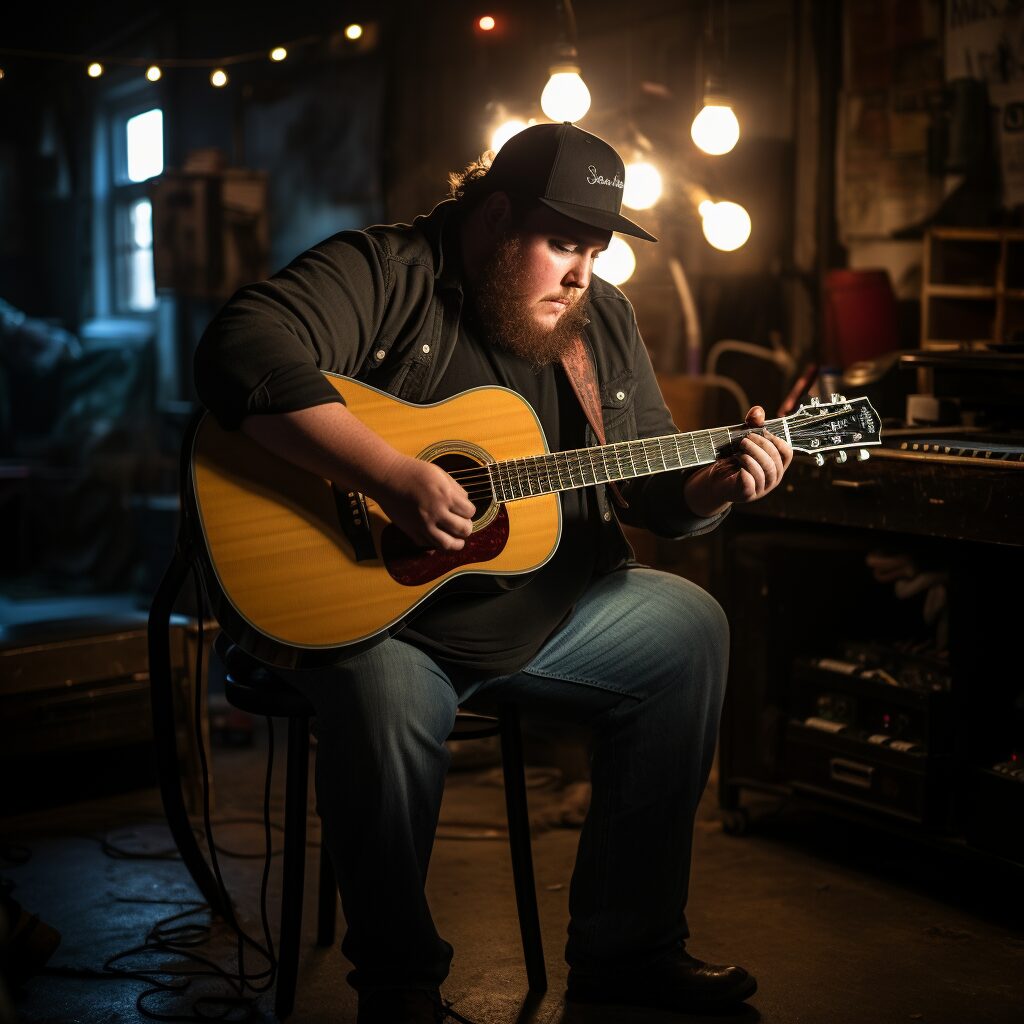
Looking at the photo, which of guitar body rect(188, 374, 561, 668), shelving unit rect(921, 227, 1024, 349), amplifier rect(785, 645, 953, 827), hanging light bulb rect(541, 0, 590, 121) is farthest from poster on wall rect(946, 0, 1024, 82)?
guitar body rect(188, 374, 561, 668)

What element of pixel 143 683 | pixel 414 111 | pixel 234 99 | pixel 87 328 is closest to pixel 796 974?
pixel 143 683

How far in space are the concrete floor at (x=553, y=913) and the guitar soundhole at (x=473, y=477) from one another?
0.86m

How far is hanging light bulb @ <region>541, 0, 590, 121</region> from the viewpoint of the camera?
149 inches

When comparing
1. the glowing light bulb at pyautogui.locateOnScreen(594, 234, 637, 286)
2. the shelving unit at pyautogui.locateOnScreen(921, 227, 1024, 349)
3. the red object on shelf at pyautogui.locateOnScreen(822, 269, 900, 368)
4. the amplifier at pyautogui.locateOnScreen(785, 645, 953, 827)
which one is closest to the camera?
the amplifier at pyautogui.locateOnScreen(785, 645, 953, 827)

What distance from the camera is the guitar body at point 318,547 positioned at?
6.56ft

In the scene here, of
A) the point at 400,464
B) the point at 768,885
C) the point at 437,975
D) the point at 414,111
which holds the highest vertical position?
the point at 414,111

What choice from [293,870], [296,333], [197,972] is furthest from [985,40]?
[197,972]

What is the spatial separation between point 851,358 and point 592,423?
1.90 meters

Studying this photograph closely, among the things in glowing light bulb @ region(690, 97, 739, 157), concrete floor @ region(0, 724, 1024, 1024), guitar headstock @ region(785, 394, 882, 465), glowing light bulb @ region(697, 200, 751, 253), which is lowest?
concrete floor @ region(0, 724, 1024, 1024)

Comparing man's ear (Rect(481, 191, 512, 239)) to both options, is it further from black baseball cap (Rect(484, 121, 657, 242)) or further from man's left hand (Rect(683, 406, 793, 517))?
man's left hand (Rect(683, 406, 793, 517))

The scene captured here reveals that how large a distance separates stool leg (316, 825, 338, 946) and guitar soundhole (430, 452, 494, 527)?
0.79m

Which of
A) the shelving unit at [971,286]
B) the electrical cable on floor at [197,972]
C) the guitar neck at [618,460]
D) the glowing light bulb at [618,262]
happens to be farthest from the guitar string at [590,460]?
the glowing light bulb at [618,262]

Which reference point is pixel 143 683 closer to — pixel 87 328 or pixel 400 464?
pixel 400 464

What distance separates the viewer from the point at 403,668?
2.01m
